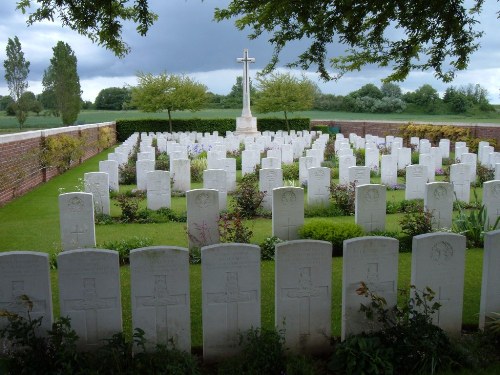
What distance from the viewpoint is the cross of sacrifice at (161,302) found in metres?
4.32

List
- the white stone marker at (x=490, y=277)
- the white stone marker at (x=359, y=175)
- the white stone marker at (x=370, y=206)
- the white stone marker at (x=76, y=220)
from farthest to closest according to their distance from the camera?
the white stone marker at (x=359, y=175)
the white stone marker at (x=370, y=206)
the white stone marker at (x=76, y=220)
the white stone marker at (x=490, y=277)

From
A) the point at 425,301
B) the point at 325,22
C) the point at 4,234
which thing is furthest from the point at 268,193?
the point at 425,301

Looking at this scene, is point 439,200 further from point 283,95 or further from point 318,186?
point 283,95

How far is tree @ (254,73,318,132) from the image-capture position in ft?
117

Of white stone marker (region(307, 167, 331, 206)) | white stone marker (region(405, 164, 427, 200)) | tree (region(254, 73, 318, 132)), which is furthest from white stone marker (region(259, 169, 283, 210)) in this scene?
tree (region(254, 73, 318, 132))

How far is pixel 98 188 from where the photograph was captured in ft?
33.7

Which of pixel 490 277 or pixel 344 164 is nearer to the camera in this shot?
pixel 490 277

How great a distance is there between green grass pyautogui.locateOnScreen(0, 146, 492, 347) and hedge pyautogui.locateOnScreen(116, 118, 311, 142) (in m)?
20.7

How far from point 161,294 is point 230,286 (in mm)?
568

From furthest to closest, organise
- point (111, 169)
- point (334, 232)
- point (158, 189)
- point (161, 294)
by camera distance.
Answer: point (111, 169), point (158, 189), point (334, 232), point (161, 294)

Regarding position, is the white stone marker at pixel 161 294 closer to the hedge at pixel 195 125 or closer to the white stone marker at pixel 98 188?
the white stone marker at pixel 98 188

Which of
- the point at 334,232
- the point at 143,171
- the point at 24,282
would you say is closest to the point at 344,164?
the point at 143,171

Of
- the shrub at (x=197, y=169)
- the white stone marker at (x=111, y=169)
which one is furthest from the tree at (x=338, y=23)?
the shrub at (x=197, y=169)

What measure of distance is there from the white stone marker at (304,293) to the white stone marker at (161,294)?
78 cm
